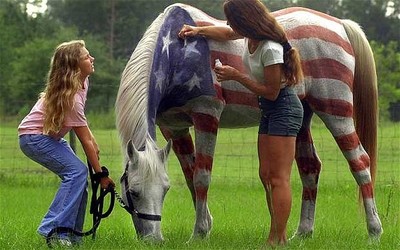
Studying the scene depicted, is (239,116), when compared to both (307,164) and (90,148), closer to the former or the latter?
(307,164)

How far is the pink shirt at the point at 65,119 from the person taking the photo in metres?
5.39

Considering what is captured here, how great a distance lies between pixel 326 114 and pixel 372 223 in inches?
40.7

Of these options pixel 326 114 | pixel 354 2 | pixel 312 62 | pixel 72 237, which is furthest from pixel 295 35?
pixel 354 2

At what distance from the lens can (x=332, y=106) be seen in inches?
257

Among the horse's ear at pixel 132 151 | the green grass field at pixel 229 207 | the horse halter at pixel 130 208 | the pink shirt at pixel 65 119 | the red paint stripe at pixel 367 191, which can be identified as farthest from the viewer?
the red paint stripe at pixel 367 191

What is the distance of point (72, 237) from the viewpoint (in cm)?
548

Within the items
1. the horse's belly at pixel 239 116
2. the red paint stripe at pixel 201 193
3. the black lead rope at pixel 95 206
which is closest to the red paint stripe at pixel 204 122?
the horse's belly at pixel 239 116

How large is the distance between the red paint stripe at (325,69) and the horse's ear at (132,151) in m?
1.98

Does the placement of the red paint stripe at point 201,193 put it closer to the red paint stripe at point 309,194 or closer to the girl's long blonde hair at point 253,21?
the red paint stripe at point 309,194

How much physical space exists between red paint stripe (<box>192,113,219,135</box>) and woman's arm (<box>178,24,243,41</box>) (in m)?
0.67

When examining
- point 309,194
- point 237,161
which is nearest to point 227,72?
point 309,194

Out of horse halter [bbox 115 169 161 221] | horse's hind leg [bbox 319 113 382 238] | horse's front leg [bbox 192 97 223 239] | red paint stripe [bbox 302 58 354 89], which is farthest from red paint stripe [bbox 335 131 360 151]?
horse halter [bbox 115 169 161 221]

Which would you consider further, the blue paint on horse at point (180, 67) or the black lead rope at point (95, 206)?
the blue paint on horse at point (180, 67)

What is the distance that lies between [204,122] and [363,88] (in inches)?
68.0
